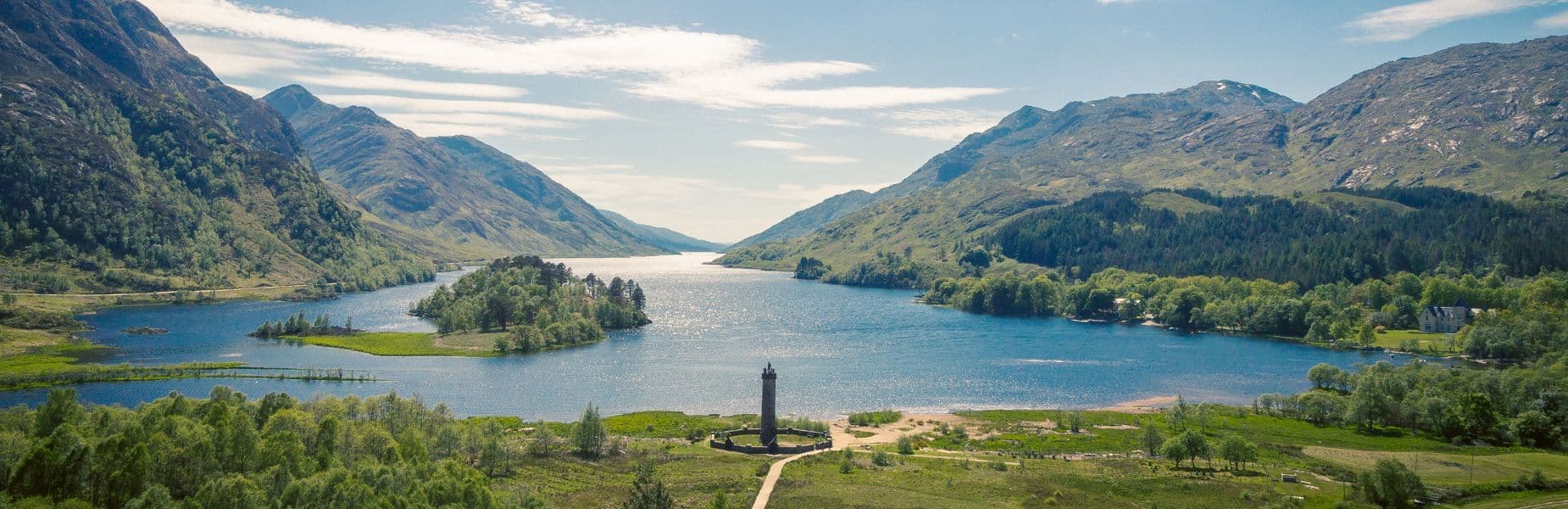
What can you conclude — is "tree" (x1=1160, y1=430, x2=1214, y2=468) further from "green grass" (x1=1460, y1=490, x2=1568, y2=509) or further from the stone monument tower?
the stone monument tower

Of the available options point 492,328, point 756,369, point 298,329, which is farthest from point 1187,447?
point 298,329

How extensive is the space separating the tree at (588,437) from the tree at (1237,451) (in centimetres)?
5485

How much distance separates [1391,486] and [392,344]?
5831 inches

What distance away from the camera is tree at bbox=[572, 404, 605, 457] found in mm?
82625

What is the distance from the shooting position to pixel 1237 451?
257ft

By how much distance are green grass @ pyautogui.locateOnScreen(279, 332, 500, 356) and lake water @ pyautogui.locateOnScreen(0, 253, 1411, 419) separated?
3303 millimetres

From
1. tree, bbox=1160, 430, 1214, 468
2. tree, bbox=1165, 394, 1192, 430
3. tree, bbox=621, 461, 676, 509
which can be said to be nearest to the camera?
tree, bbox=621, 461, 676, 509

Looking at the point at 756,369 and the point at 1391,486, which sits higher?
the point at 756,369

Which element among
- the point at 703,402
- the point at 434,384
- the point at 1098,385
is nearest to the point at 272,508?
the point at 703,402

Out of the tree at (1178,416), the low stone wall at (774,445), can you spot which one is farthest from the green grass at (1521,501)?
the low stone wall at (774,445)

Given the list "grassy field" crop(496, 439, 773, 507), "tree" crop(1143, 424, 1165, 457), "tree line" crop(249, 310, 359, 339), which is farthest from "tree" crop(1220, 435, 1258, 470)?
"tree line" crop(249, 310, 359, 339)

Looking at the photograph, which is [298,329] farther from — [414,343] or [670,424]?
[670,424]

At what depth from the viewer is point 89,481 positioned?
5316 centimetres

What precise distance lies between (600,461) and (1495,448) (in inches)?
3261
